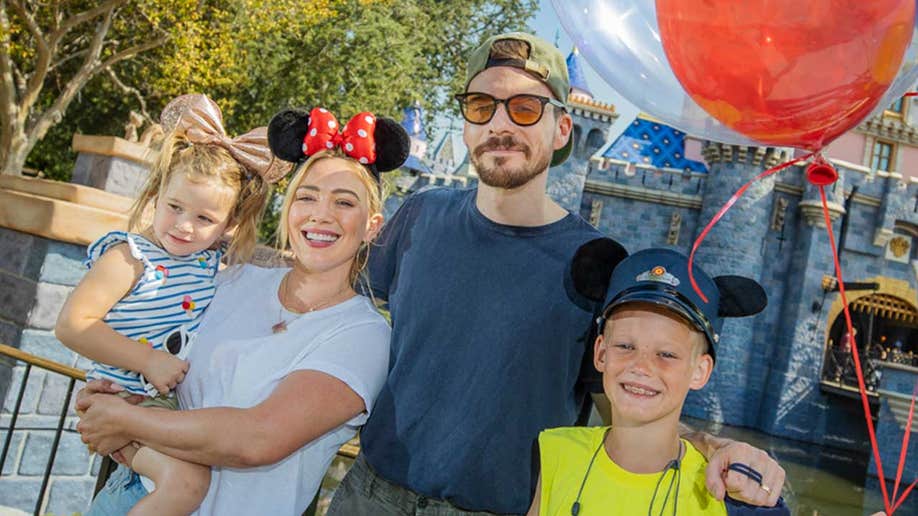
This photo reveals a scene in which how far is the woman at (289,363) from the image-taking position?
50.6 inches

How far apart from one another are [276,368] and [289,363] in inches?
1.0

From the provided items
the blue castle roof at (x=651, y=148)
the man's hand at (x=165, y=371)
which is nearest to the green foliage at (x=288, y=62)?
the blue castle roof at (x=651, y=148)

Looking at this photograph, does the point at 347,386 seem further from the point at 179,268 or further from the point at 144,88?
the point at 144,88

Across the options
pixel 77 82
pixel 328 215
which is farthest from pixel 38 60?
pixel 328 215

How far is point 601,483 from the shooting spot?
1.35 metres

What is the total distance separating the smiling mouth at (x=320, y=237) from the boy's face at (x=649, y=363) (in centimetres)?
58

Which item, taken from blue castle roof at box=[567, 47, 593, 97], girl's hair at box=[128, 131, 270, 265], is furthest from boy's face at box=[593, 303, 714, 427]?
blue castle roof at box=[567, 47, 593, 97]

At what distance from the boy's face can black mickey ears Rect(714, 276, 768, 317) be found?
0.08 m

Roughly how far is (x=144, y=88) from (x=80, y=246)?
990 centimetres

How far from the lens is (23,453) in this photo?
2891mm

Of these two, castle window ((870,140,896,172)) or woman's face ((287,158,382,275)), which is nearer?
woman's face ((287,158,382,275))

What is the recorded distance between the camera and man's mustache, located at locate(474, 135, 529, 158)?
1629 mm

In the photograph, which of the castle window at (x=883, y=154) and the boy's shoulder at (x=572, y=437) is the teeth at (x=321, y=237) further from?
the castle window at (x=883, y=154)

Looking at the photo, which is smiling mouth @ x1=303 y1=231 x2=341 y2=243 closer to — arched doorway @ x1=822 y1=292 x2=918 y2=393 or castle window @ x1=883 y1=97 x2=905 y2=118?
arched doorway @ x1=822 y1=292 x2=918 y2=393
